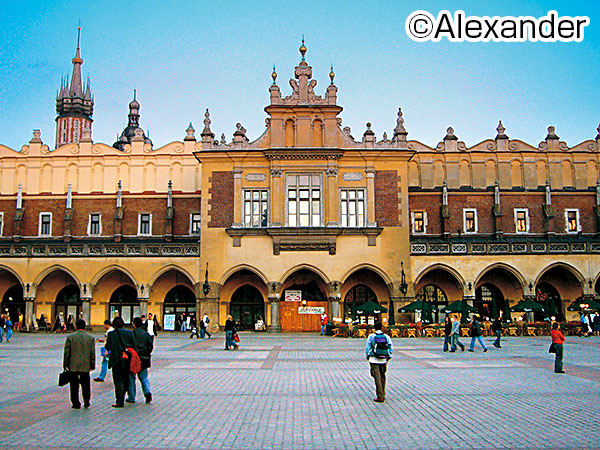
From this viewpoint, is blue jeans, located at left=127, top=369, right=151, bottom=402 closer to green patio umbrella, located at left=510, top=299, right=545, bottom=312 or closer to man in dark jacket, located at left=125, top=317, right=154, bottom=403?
man in dark jacket, located at left=125, top=317, right=154, bottom=403

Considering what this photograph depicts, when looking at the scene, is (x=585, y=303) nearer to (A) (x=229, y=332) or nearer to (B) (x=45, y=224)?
(A) (x=229, y=332)

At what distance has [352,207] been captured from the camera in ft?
133

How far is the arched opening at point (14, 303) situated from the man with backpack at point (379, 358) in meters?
37.0

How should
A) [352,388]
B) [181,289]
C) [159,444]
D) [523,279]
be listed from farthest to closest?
[181,289], [523,279], [352,388], [159,444]

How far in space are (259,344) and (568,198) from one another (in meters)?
26.9

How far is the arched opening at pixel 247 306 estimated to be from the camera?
1667 inches

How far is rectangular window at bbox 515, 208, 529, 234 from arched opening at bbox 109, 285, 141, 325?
27.0m

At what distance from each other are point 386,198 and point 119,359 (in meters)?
30.2

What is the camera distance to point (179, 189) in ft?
151

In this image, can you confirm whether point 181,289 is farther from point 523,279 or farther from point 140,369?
point 140,369

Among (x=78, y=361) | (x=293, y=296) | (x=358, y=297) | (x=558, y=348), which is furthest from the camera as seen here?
(x=358, y=297)

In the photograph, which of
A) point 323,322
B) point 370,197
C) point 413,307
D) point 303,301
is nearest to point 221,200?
point 303,301

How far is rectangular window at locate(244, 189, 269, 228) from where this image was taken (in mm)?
40312

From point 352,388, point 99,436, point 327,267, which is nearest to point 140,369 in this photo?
point 99,436
